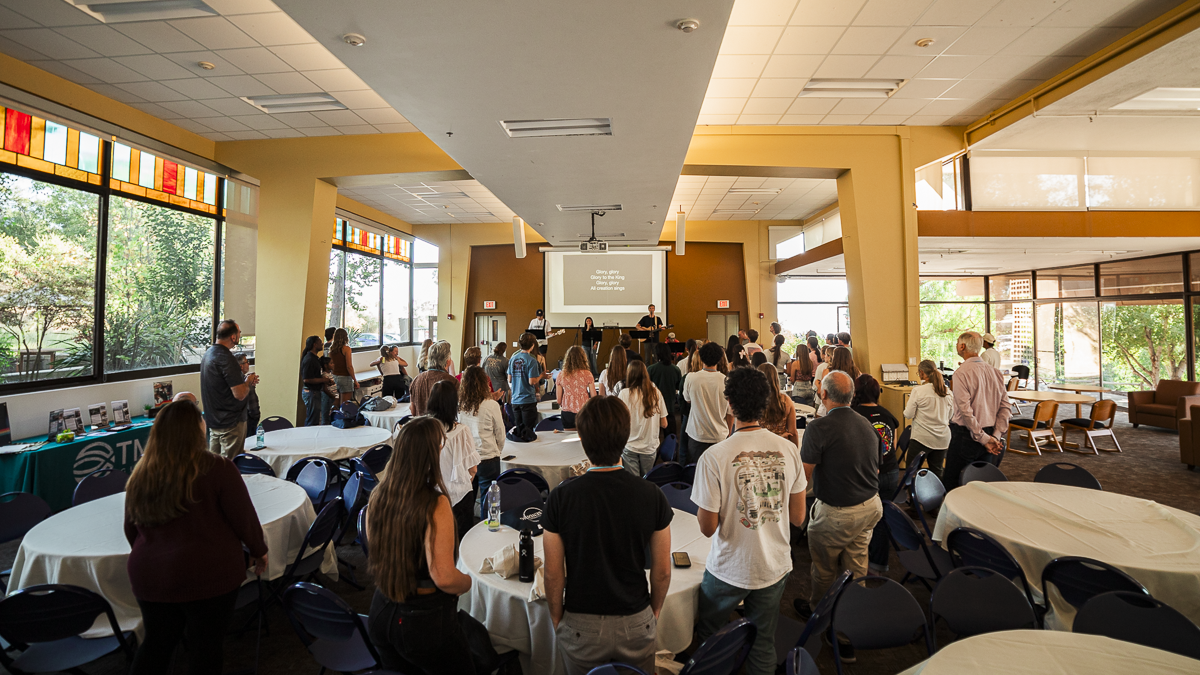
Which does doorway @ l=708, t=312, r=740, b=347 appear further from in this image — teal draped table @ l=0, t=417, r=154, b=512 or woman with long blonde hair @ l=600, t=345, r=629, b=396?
teal draped table @ l=0, t=417, r=154, b=512

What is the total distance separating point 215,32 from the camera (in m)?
4.59

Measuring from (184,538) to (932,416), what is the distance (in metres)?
5.21

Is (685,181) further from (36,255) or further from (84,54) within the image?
(36,255)

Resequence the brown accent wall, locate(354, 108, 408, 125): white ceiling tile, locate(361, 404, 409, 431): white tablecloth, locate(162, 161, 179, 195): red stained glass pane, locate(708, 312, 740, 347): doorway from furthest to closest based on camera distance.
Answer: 1. locate(708, 312, 740, 347): doorway
2. the brown accent wall
3. locate(162, 161, 179, 195): red stained glass pane
4. locate(354, 108, 408, 125): white ceiling tile
5. locate(361, 404, 409, 431): white tablecloth

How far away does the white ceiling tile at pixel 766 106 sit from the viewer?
240 inches

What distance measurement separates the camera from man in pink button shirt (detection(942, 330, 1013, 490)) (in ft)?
14.7

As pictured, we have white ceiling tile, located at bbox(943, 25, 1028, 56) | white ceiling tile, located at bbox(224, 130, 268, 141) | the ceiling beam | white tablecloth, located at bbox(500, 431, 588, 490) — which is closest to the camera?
white tablecloth, located at bbox(500, 431, 588, 490)

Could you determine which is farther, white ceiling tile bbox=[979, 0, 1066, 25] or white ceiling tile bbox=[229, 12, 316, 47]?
white ceiling tile bbox=[229, 12, 316, 47]

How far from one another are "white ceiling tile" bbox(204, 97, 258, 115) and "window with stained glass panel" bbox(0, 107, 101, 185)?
1.35 m

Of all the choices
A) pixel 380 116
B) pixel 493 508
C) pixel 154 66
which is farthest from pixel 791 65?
pixel 154 66

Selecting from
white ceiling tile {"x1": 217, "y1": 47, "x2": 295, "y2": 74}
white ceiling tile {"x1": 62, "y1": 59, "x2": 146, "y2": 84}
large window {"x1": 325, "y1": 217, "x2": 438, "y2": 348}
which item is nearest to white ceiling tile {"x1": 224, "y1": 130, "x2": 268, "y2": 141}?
white ceiling tile {"x1": 62, "y1": 59, "x2": 146, "y2": 84}

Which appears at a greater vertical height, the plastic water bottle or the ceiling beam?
the ceiling beam

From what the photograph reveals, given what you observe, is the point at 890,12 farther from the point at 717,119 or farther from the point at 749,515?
the point at 749,515

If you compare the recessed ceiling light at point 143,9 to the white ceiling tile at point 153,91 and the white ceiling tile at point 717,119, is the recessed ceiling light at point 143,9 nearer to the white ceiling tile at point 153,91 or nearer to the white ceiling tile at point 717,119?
the white ceiling tile at point 153,91
